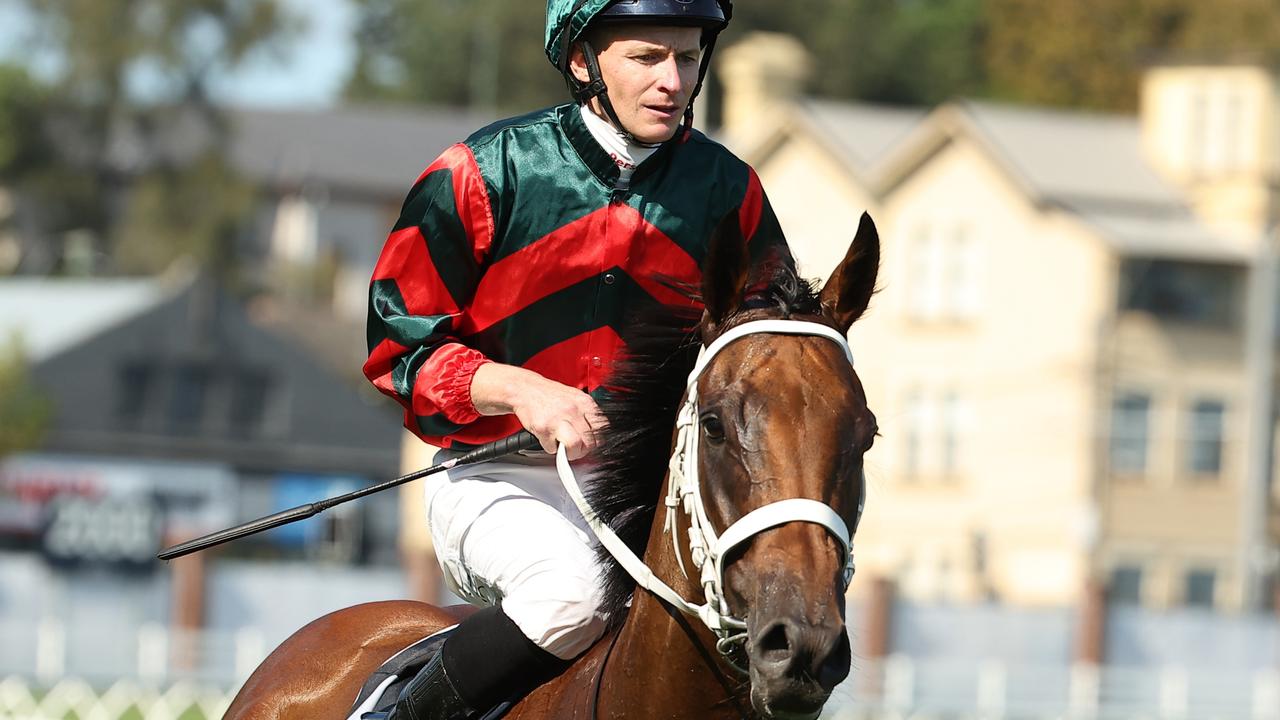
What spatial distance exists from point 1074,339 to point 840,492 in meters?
34.7

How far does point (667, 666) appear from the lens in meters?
4.06

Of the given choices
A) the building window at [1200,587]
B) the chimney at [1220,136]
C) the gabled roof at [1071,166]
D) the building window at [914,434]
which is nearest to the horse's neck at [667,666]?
the gabled roof at [1071,166]

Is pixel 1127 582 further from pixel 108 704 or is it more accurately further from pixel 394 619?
pixel 394 619

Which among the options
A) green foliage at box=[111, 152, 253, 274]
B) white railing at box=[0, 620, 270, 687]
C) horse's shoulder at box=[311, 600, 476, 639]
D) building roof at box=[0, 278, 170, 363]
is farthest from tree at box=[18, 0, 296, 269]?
horse's shoulder at box=[311, 600, 476, 639]

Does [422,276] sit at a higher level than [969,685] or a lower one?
higher

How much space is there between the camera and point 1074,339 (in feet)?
124

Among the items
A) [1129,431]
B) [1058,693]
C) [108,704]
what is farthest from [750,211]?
[1129,431]

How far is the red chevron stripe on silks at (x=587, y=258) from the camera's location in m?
4.48

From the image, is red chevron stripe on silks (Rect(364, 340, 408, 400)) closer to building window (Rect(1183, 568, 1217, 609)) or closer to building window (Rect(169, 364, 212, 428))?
building window (Rect(1183, 568, 1217, 609))

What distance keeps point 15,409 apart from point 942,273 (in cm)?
1654

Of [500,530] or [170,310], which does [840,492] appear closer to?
Answer: [500,530]

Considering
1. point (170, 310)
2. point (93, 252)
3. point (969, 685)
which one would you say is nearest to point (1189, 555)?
point (969, 685)

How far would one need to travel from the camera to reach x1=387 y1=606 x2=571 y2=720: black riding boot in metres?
4.34

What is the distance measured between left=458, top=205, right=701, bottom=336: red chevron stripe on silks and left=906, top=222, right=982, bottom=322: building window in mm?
35241
